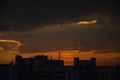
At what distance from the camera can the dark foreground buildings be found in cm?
2760

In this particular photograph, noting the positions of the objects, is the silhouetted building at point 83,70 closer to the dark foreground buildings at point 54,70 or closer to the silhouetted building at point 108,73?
the dark foreground buildings at point 54,70

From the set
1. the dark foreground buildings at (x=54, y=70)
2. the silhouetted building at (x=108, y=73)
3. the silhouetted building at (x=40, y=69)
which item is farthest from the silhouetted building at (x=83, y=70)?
the silhouetted building at (x=40, y=69)

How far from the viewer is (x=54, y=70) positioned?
88.1 ft

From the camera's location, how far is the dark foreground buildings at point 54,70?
2760 cm

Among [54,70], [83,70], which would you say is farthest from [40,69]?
[83,70]

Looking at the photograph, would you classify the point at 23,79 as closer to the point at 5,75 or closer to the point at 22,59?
the point at 22,59

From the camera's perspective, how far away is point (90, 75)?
29297 mm

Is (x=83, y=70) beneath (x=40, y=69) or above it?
beneath

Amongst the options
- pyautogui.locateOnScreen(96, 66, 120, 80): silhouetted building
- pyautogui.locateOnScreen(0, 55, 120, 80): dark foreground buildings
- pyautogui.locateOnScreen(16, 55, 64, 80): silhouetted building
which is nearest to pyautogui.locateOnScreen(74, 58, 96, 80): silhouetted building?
pyautogui.locateOnScreen(0, 55, 120, 80): dark foreground buildings

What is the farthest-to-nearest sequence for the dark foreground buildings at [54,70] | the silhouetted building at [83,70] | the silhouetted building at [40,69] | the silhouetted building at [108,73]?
the silhouetted building at [108,73] < the silhouetted building at [83,70] < the dark foreground buildings at [54,70] < the silhouetted building at [40,69]

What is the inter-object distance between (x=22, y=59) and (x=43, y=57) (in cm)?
377

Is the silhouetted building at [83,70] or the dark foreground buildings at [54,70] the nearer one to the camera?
the dark foreground buildings at [54,70]

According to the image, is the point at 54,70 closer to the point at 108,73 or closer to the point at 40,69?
the point at 40,69

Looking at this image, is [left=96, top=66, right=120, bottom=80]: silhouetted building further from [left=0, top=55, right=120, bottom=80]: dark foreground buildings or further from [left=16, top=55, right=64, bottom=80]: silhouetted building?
[left=16, top=55, right=64, bottom=80]: silhouetted building
